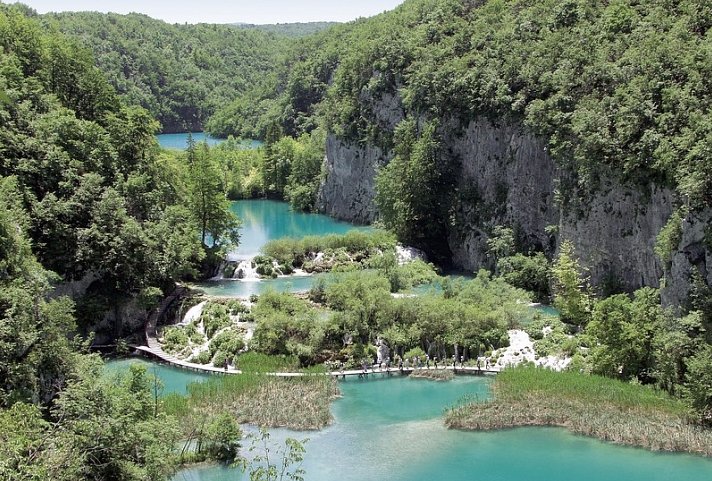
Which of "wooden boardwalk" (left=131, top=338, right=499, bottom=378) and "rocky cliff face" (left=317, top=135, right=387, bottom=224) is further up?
"rocky cliff face" (left=317, top=135, right=387, bottom=224)

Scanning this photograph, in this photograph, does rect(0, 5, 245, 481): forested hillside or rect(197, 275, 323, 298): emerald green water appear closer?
rect(0, 5, 245, 481): forested hillside

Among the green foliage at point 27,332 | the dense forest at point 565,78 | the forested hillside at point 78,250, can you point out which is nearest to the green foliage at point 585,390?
the dense forest at point 565,78

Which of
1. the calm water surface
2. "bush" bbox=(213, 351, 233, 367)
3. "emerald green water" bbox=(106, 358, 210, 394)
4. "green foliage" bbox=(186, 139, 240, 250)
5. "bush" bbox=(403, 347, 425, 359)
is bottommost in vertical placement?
"emerald green water" bbox=(106, 358, 210, 394)

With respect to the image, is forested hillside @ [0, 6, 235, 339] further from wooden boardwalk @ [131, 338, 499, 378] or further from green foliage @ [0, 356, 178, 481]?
green foliage @ [0, 356, 178, 481]

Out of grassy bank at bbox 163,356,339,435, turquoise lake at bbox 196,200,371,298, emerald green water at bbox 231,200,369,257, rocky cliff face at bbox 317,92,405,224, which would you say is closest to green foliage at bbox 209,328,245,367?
grassy bank at bbox 163,356,339,435

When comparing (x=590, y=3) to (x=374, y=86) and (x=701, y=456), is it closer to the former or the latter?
(x=374, y=86)

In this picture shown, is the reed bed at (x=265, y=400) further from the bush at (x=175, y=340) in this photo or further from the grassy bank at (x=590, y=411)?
the bush at (x=175, y=340)
